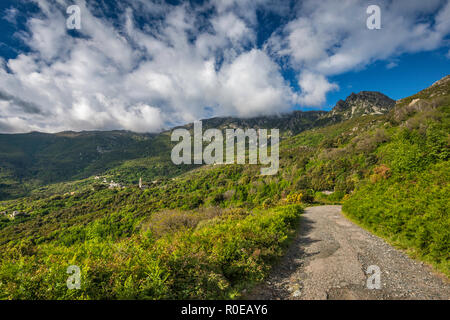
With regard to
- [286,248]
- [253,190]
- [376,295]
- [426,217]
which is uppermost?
[426,217]

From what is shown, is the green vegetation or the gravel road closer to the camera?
the green vegetation

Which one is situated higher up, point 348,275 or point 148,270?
point 148,270

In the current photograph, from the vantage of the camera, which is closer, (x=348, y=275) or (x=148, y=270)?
(x=148, y=270)

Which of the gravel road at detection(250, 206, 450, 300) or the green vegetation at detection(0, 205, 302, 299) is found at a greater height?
the green vegetation at detection(0, 205, 302, 299)

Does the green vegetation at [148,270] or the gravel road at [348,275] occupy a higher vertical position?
the green vegetation at [148,270]

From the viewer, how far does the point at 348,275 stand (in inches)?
225

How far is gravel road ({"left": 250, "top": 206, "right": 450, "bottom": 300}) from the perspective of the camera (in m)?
4.83

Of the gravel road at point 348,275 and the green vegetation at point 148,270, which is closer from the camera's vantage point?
the green vegetation at point 148,270

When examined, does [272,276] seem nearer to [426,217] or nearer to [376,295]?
[376,295]

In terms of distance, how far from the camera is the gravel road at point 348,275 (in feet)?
15.8
